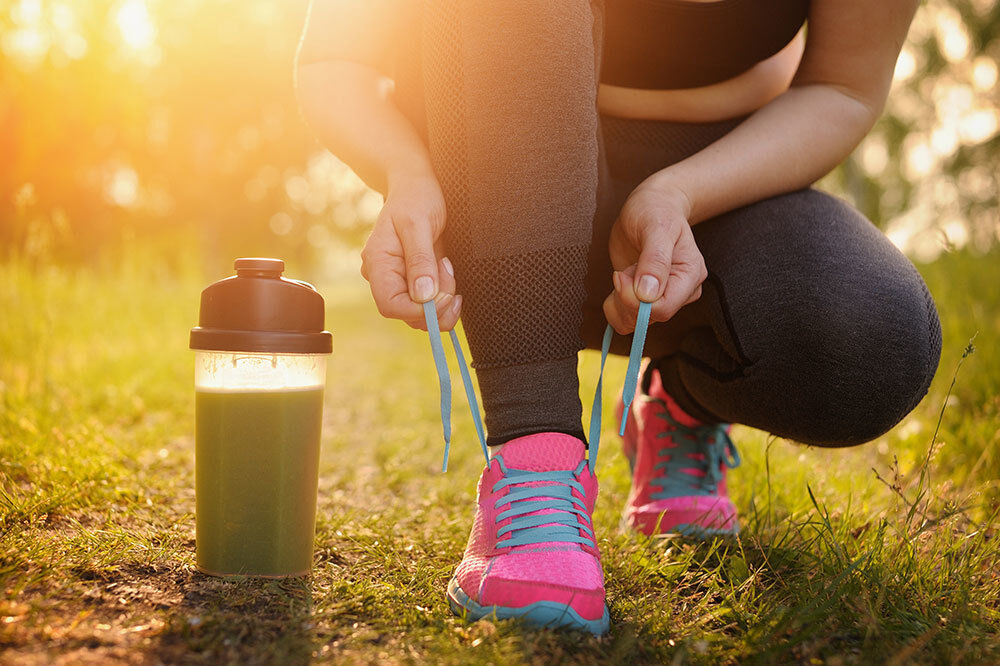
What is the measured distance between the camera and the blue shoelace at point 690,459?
1.55 m

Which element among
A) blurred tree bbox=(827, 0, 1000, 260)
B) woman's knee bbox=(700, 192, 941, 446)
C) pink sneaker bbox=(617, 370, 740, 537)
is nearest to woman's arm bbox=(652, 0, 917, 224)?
woman's knee bbox=(700, 192, 941, 446)

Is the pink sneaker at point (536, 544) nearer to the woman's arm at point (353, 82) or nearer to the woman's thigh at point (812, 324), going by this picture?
the woman's thigh at point (812, 324)

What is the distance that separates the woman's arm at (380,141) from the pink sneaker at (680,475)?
0.66 metres

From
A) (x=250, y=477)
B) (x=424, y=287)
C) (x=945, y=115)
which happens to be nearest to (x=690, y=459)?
(x=424, y=287)

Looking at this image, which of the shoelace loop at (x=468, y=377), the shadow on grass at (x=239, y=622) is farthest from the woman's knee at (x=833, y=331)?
the shadow on grass at (x=239, y=622)

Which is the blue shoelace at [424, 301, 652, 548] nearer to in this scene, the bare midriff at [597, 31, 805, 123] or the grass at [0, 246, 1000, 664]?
the grass at [0, 246, 1000, 664]

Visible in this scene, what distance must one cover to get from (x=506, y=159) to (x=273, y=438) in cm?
55

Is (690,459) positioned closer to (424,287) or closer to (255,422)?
(424,287)

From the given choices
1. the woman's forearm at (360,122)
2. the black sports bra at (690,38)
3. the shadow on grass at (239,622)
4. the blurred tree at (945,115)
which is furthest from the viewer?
the blurred tree at (945,115)

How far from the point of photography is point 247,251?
19.3m

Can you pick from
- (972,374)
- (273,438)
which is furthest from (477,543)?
(972,374)

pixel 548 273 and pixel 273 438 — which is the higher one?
pixel 548 273

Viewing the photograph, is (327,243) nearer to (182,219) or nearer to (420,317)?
(182,219)

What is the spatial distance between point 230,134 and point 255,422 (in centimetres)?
1904
